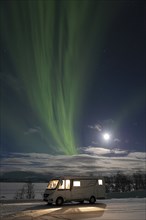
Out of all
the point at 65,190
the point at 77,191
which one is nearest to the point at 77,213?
the point at 65,190

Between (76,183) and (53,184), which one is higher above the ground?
(76,183)

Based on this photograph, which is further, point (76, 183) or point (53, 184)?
Answer: point (76, 183)

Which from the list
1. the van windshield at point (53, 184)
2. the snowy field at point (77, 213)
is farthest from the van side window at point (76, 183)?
the snowy field at point (77, 213)

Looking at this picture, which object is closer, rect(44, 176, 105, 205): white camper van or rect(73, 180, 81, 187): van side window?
rect(44, 176, 105, 205): white camper van

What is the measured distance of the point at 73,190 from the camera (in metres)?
20.3

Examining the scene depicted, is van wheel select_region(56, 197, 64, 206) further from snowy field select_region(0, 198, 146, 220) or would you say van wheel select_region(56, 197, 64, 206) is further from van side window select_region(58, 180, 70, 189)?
snowy field select_region(0, 198, 146, 220)

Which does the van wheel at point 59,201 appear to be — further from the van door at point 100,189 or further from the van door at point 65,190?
the van door at point 100,189

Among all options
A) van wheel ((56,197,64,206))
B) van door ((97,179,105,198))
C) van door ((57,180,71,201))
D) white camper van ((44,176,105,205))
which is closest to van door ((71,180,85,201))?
white camper van ((44,176,105,205))

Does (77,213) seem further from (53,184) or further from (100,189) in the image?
(100,189)

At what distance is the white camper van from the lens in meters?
19.5

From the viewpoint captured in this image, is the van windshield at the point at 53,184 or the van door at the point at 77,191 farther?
the van door at the point at 77,191

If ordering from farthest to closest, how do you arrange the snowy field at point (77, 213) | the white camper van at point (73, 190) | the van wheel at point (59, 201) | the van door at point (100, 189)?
1. the van door at point (100, 189)
2. the white camper van at point (73, 190)
3. the van wheel at point (59, 201)
4. the snowy field at point (77, 213)

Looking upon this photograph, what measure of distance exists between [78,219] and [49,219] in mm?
1340

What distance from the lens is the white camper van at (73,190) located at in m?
19.5
